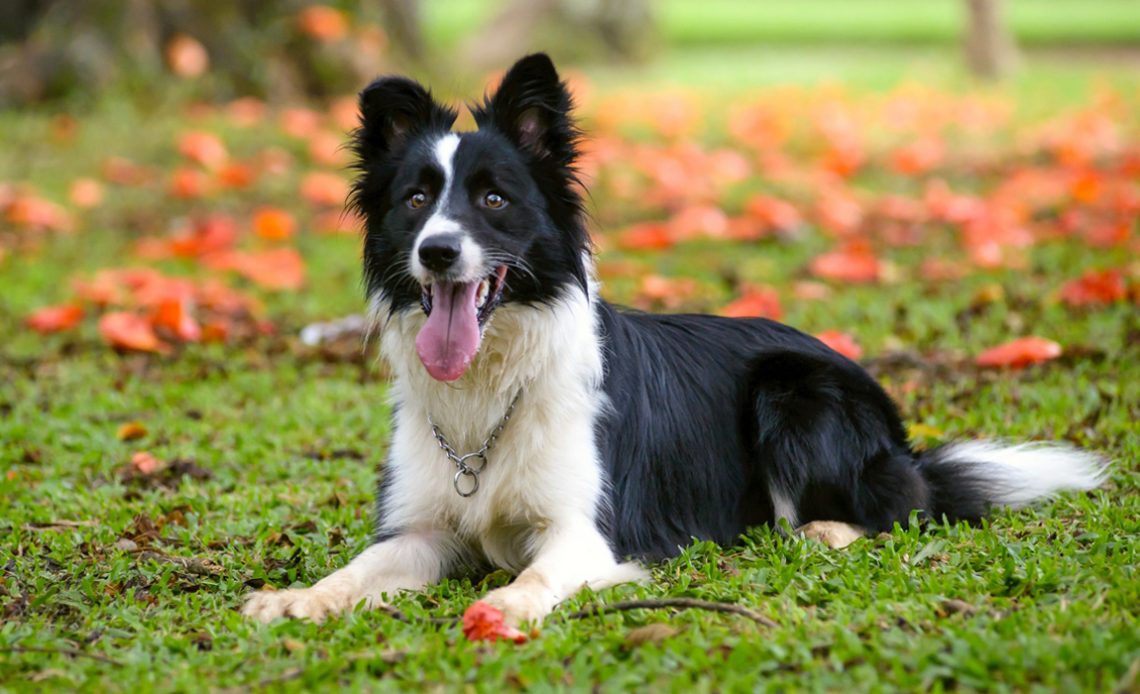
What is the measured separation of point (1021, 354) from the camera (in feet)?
20.7

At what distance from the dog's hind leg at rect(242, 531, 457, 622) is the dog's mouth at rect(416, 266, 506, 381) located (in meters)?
0.59

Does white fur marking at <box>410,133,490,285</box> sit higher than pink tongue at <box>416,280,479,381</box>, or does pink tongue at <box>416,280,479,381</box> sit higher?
white fur marking at <box>410,133,490,285</box>

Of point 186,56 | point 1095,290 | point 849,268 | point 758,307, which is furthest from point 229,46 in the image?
point 1095,290

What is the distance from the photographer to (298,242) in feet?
33.1

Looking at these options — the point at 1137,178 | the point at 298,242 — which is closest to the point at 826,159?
the point at 1137,178

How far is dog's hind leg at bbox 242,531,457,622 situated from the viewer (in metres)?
3.81

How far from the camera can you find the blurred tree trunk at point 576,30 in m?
23.7

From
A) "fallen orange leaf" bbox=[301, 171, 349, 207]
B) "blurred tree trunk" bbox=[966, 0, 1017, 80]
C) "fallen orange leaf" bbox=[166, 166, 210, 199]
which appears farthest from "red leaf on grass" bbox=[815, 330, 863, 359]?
"blurred tree trunk" bbox=[966, 0, 1017, 80]

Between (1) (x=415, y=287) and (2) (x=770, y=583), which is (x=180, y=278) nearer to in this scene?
(1) (x=415, y=287)

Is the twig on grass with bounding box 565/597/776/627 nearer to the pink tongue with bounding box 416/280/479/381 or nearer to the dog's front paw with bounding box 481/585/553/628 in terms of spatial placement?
the dog's front paw with bounding box 481/585/553/628

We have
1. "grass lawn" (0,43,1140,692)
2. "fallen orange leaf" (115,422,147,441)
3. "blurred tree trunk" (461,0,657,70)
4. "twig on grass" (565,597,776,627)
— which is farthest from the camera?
"blurred tree trunk" (461,0,657,70)

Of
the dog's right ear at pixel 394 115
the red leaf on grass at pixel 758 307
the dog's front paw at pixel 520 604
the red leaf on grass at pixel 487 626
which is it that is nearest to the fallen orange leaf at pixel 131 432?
the dog's right ear at pixel 394 115

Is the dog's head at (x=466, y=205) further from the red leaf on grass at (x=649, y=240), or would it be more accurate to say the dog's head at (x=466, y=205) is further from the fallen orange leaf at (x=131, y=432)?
the red leaf on grass at (x=649, y=240)

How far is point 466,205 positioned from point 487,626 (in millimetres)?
1291
